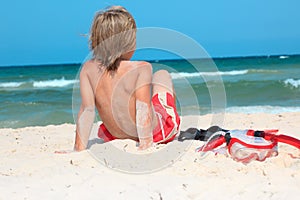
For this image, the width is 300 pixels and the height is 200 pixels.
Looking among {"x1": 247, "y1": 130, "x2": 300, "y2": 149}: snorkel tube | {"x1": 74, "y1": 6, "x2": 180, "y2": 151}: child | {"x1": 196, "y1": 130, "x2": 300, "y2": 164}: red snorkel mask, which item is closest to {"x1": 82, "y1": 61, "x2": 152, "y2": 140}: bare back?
{"x1": 74, "y1": 6, "x2": 180, "y2": 151}: child

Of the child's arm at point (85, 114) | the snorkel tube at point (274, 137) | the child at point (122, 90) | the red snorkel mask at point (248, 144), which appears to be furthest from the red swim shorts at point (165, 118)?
the snorkel tube at point (274, 137)

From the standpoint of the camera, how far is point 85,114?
132 inches

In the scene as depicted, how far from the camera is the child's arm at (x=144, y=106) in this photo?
3.29m

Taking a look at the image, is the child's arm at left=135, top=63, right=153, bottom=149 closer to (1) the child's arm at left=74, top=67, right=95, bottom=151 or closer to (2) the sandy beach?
(2) the sandy beach

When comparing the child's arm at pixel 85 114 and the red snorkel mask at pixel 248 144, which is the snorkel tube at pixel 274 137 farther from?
the child's arm at pixel 85 114

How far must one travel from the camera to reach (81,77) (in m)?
3.44

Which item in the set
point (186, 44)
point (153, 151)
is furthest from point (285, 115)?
point (153, 151)

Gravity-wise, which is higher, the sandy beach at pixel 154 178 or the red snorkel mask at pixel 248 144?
the red snorkel mask at pixel 248 144

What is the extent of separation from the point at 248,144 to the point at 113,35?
4.23 feet

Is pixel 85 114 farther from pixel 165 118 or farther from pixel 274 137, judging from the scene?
pixel 274 137

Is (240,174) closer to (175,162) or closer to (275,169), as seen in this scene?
(275,169)

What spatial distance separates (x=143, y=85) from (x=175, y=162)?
722 mm

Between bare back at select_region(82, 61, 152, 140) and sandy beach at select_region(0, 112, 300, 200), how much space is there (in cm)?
18

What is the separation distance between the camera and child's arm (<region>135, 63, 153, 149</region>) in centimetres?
329
